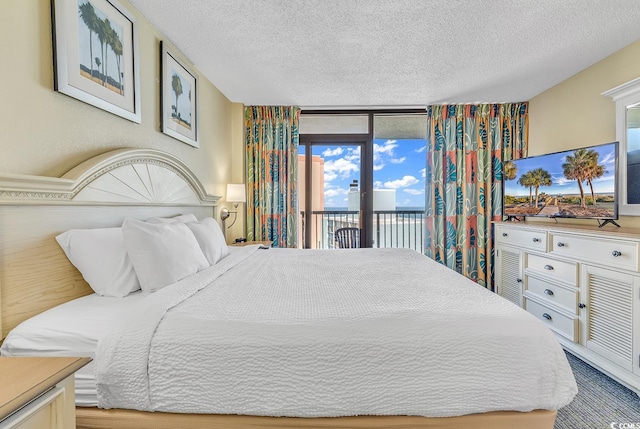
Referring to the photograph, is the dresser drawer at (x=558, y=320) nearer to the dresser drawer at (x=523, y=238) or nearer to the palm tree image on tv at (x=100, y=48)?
the dresser drawer at (x=523, y=238)

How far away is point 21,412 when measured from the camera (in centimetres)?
75

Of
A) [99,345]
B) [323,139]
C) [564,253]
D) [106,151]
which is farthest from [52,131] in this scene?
[564,253]

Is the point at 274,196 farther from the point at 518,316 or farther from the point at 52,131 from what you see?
the point at 518,316

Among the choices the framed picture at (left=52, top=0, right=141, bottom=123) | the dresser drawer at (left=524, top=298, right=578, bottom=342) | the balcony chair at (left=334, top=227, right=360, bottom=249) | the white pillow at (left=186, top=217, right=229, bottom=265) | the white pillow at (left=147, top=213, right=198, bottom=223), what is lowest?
the dresser drawer at (left=524, top=298, right=578, bottom=342)

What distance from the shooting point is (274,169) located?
162 inches

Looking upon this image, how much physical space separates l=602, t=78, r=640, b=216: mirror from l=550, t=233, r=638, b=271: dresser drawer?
0.60 meters

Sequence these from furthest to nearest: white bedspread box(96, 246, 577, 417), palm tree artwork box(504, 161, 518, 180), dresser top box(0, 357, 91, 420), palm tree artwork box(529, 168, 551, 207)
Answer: palm tree artwork box(504, 161, 518, 180)
palm tree artwork box(529, 168, 551, 207)
white bedspread box(96, 246, 577, 417)
dresser top box(0, 357, 91, 420)

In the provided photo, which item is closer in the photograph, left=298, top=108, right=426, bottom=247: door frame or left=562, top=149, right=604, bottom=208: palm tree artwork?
left=562, top=149, right=604, bottom=208: palm tree artwork

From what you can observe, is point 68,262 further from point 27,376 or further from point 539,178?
point 539,178

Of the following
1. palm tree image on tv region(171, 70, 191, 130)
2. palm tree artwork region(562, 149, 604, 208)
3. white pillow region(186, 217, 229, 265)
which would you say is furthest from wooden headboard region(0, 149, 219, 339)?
palm tree artwork region(562, 149, 604, 208)

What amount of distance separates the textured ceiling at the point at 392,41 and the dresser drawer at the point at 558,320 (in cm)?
229

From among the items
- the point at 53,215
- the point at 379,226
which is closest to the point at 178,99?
the point at 53,215

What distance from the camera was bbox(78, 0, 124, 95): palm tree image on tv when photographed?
1608 millimetres

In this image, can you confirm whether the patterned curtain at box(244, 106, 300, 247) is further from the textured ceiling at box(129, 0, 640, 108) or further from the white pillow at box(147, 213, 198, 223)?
the white pillow at box(147, 213, 198, 223)
